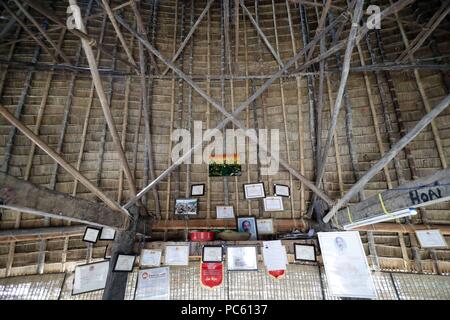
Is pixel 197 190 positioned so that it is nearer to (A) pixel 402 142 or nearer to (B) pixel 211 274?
(B) pixel 211 274

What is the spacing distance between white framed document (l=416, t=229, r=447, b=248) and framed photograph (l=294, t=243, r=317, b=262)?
61.9 inches

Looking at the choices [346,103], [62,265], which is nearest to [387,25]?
[346,103]

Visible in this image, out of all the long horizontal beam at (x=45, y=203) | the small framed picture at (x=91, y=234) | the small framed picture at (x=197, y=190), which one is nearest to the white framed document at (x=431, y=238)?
the small framed picture at (x=197, y=190)

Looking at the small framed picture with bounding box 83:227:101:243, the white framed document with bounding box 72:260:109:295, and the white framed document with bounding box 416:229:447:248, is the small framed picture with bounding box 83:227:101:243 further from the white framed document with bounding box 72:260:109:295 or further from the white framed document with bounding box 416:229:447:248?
the white framed document with bounding box 416:229:447:248

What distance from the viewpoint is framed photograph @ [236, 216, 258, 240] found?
421 centimetres

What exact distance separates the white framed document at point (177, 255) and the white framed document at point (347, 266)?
214 cm

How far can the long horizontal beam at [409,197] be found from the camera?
188cm

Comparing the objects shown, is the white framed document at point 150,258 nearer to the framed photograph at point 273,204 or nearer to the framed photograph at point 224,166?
the framed photograph at point 224,166

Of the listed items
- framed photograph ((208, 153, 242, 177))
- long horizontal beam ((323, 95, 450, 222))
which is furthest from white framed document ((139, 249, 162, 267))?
long horizontal beam ((323, 95, 450, 222))

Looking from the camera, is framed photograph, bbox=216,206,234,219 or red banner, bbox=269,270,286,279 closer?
red banner, bbox=269,270,286,279

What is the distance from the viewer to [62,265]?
3.91 metres

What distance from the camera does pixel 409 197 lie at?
2.15 metres

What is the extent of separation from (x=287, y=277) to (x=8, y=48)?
256 inches

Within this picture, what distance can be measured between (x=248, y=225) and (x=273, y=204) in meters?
0.58
